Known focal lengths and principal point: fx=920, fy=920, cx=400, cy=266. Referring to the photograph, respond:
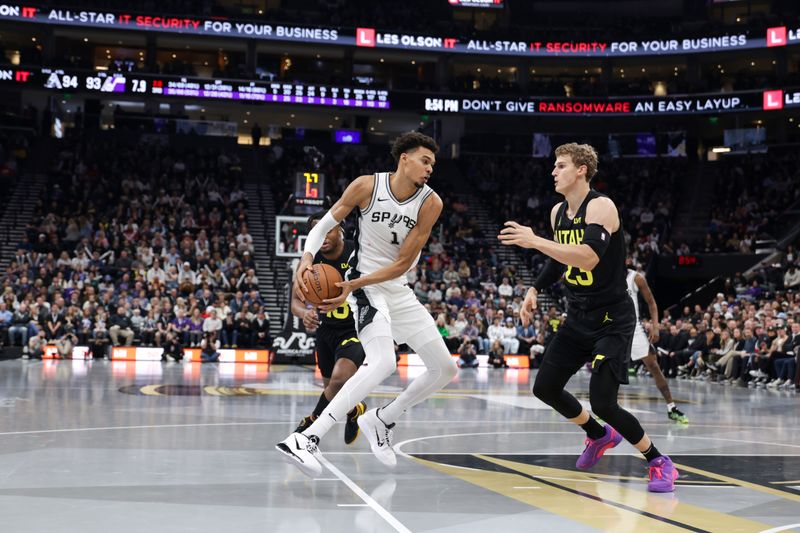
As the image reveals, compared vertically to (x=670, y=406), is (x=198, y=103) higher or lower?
higher

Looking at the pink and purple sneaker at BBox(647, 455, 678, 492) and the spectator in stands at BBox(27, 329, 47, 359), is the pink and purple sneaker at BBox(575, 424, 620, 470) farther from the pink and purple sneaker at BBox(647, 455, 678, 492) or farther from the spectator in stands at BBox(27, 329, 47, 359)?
the spectator in stands at BBox(27, 329, 47, 359)

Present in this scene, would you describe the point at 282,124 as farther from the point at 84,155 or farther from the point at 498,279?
the point at 498,279

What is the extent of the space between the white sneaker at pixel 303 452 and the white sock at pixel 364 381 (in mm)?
144

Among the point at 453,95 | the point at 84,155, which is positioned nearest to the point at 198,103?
the point at 84,155

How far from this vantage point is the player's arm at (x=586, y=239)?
18.4 feet

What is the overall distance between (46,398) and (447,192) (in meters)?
25.0

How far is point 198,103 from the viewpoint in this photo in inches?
1567

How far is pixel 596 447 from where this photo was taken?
662 cm

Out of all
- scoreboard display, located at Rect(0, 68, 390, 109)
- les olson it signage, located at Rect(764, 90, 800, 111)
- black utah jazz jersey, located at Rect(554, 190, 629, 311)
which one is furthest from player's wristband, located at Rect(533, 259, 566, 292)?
les olson it signage, located at Rect(764, 90, 800, 111)

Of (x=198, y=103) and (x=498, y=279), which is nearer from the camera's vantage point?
(x=498, y=279)

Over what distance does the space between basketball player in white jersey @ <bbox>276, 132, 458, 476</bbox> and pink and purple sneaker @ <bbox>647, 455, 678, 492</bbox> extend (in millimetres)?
1532

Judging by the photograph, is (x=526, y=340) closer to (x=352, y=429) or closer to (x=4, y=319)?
(x=4, y=319)

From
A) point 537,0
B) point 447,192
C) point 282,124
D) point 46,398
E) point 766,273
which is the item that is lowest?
point 46,398

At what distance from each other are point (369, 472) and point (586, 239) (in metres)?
2.19
